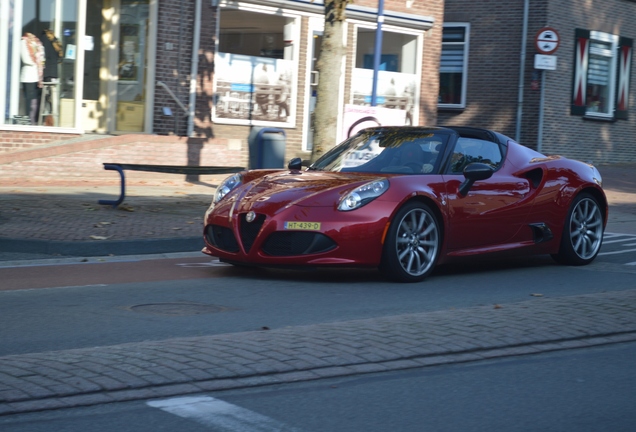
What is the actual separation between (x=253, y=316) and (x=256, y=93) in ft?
44.4

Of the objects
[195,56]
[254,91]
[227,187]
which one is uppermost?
[195,56]

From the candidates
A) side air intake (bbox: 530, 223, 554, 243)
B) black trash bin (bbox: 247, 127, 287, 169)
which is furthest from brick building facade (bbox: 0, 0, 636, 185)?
side air intake (bbox: 530, 223, 554, 243)

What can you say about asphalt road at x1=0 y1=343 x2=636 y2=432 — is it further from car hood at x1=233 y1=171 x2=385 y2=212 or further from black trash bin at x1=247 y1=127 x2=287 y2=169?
black trash bin at x1=247 y1=127 x2=287 y2=169

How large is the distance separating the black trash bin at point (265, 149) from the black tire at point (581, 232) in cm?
609

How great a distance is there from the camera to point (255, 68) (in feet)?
65.8

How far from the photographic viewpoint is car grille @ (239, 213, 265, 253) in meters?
8.39

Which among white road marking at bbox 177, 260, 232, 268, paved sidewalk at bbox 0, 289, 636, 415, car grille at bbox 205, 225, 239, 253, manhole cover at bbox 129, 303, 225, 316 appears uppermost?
car grille at bbox 205, 225, 239, 253

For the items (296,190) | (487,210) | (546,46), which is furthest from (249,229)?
(546,46)

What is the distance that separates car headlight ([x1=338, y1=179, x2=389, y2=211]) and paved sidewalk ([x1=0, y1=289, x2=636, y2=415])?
4.78 feet

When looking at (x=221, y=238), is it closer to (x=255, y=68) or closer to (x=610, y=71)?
(x=255, y=68)

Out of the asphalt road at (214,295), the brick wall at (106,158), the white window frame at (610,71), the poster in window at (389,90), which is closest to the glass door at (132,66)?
the brick wall at (106,158)

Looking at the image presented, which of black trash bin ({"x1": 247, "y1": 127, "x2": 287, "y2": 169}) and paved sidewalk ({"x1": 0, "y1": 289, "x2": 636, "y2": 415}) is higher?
black trash bin ({"x1": 247, "y1": 127, "x2": 287, "y2": 169})

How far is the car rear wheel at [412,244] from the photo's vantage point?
333 inches

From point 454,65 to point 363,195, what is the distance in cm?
1964
